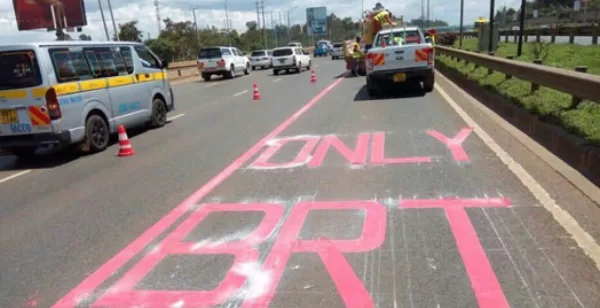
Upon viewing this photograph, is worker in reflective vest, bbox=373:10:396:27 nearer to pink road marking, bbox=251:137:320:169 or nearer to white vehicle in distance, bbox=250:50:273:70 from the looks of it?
pink road marking, bbox=251:137:320:169

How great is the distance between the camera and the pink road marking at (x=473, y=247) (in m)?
3.54

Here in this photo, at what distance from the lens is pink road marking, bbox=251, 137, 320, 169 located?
7545mm

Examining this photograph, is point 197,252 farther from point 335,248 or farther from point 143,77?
point 143,77

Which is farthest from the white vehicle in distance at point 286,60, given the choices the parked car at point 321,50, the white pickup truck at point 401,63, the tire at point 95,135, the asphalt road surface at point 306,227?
the parked car at point 321,50

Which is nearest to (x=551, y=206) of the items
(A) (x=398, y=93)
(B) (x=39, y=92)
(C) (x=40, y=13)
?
(B) (x=39, y=92)

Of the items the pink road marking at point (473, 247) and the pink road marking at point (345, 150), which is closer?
the pink road marking at point (473, 247)

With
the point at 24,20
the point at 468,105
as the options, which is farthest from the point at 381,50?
the point at 24,20

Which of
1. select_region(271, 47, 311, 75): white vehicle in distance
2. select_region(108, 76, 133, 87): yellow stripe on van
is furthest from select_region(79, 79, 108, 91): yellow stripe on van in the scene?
select_region(271, 47, 311, 75): white vehicle in distance

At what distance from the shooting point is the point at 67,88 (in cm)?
894

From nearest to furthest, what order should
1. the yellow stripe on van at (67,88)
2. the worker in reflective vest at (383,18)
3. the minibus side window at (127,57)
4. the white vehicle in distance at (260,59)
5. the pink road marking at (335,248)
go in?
the pink road marking at (335,248)
the yellow stripe on van at (67,88)
the minibus side window at (127,57)
the worker in reflective vest at (383,18)
the white vehicle in distance at (260,59)

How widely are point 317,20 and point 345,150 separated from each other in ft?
364

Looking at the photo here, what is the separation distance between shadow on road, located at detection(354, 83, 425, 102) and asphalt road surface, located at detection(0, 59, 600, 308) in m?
5.85

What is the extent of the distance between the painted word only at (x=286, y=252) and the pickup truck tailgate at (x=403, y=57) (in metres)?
9.50

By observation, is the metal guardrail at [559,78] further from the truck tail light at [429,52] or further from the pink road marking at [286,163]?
the pink road marking at [286,163]
